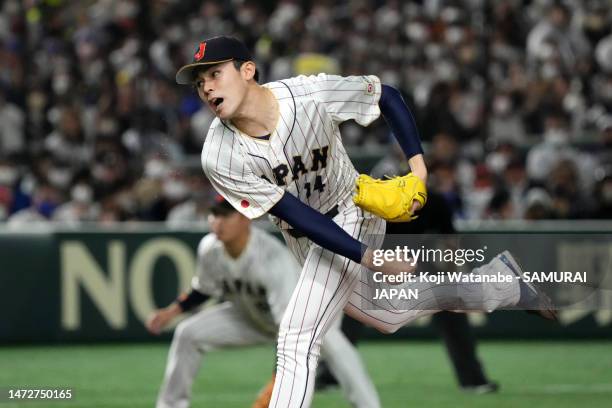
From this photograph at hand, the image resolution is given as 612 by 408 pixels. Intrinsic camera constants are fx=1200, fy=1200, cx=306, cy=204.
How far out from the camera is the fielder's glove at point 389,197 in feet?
17.5

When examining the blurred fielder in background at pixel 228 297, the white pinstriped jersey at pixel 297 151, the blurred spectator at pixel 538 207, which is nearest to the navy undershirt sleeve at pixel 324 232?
the white pinstriped jersey at pixel 297 151

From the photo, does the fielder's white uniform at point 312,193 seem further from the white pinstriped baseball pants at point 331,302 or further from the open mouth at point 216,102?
the open mouth at point 216,102

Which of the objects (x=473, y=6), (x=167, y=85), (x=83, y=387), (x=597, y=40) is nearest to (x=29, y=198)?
(x=167, y=85)

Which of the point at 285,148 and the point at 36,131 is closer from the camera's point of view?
the point at 285,148

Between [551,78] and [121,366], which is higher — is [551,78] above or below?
above

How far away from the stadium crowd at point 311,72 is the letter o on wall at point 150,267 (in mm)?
763

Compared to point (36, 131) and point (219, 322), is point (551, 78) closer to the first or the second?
point (36, 131)

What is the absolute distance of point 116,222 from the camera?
1266 cm

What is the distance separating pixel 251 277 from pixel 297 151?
2390mm

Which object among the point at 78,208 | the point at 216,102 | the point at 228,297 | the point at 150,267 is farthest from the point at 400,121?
the point at 78,208

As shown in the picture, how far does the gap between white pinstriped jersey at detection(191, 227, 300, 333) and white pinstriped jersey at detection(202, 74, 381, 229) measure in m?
2.00

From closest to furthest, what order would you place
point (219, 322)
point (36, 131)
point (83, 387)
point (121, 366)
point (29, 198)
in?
point (219, 322), point (83, 387), point (121, 366), point (29, 198), point (36, 131)

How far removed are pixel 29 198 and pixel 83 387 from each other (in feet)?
16.7

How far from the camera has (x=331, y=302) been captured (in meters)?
5.52
